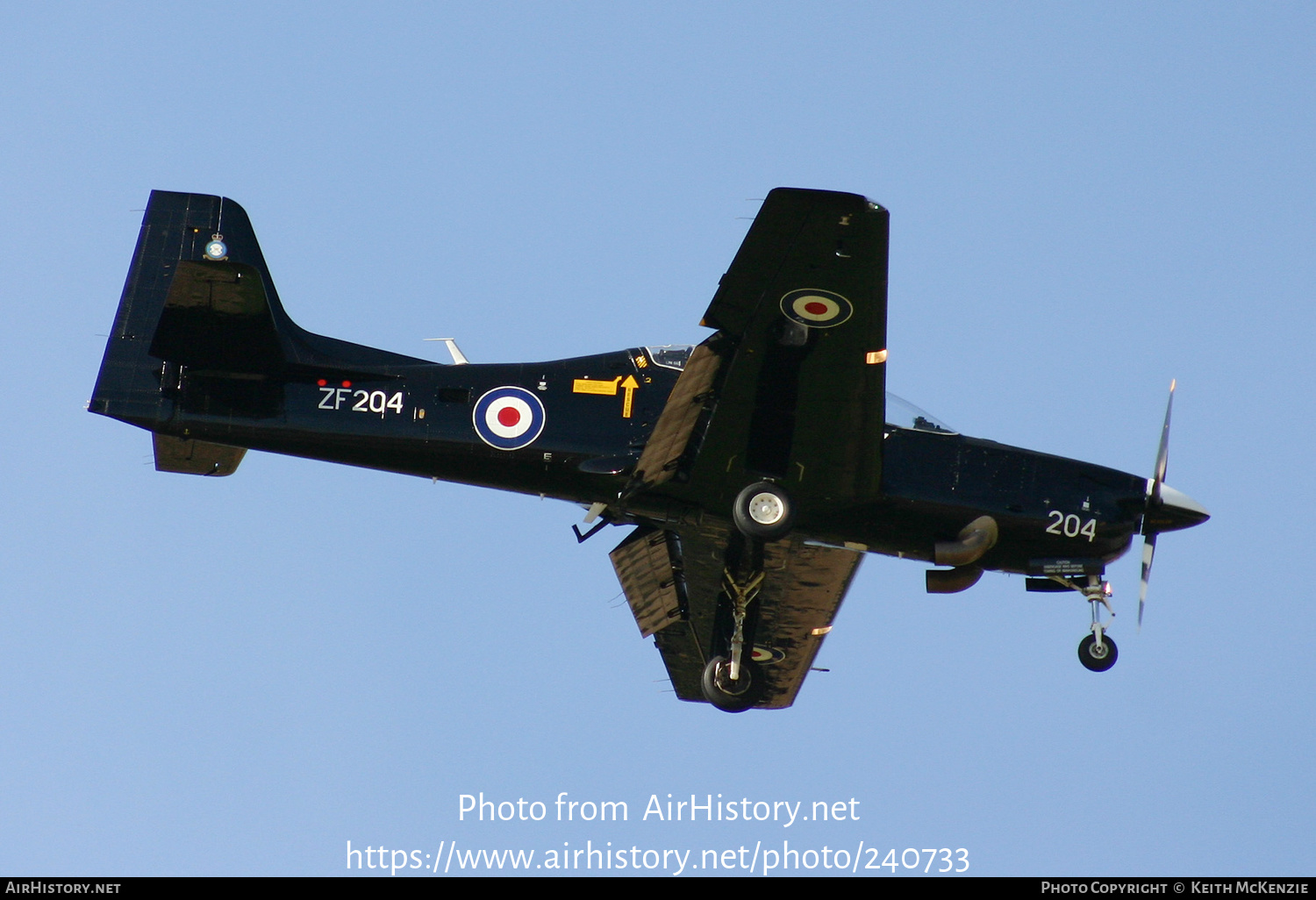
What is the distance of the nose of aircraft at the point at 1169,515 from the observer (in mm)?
16406

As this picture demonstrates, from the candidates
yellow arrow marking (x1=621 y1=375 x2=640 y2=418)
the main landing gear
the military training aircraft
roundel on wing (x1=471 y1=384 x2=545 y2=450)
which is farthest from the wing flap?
roundel on wing (x1=471 y1=384 x2=545 y2=450)

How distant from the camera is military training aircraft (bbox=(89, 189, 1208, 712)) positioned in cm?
1525

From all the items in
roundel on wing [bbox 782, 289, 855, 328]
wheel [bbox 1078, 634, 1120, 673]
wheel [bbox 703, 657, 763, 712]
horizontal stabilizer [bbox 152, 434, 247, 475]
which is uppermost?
roundel on wing [bbox 782, 289, 855, 328]

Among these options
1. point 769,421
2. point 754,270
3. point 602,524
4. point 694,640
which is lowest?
point 694,640

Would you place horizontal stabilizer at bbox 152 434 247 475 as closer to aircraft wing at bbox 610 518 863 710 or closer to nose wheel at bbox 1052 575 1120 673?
aircraft wing at bbox 610 518 863 710

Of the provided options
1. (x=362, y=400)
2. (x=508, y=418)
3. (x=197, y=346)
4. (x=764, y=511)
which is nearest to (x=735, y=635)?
(x=764, y=511)

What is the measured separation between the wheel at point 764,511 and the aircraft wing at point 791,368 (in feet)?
0.44

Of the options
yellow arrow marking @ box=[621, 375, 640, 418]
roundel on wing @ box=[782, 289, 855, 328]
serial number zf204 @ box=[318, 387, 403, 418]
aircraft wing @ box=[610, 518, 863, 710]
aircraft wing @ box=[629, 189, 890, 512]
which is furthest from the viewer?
aircraft wing @ box=[610, 518, 863, 710]

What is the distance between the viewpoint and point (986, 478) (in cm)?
1614

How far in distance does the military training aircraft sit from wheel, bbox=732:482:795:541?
0.06ft

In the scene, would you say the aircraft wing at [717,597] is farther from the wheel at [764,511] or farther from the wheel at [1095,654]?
the wheel at [1095,654]

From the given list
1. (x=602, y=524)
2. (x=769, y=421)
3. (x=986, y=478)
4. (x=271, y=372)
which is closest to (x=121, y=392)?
(x=271, y=372)

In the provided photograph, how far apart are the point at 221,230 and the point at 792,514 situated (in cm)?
623

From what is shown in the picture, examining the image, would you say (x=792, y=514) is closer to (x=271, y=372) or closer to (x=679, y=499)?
(x=679, y=499)
